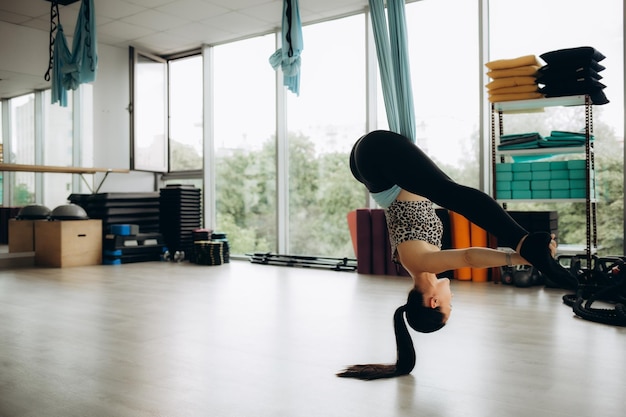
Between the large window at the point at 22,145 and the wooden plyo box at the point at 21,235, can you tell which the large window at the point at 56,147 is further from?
the wooden plyo box at the point at 21,235

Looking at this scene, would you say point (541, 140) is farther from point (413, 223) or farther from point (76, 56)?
point (76, 56)

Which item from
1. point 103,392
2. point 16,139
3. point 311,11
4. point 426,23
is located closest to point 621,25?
point 426,23

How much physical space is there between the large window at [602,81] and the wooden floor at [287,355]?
0.90 meters

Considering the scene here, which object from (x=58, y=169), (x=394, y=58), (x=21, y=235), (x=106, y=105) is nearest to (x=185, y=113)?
(x=106, y=105)

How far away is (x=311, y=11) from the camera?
6203 mm

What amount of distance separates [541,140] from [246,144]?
3893 mm

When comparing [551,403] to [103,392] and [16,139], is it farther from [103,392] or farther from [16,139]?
[16,139]

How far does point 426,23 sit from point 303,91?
5.64 feet

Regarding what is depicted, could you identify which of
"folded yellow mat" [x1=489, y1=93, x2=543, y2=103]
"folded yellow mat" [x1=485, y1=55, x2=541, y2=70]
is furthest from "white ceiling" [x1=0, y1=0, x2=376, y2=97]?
"folded yellow mat" [x1=489, y1=93, x2=543, y2=103]

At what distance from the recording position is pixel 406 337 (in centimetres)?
236

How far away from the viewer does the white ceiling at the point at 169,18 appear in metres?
6.05

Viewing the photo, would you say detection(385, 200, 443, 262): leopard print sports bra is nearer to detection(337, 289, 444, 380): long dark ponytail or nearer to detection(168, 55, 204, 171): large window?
detection(337, 289, 444, 380): long dark ponytail

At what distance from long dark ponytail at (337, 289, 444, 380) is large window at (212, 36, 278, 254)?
4678 mm

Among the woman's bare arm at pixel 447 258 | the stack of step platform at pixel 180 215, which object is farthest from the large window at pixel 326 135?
the woman's bare arm at pixel 447 258
